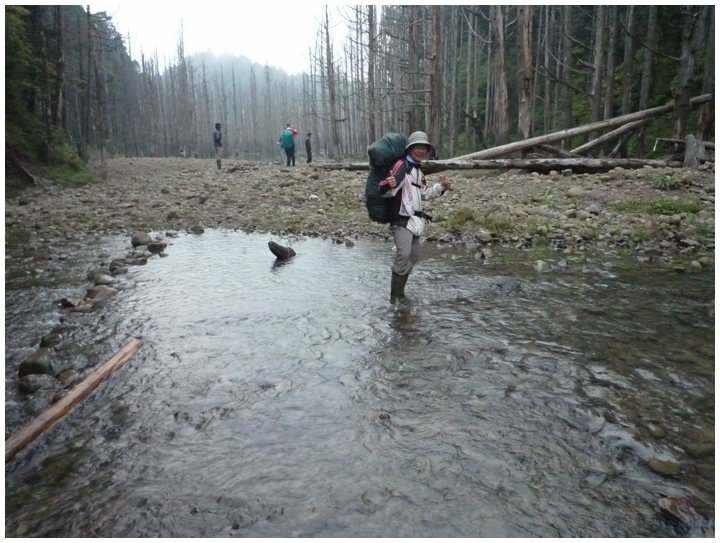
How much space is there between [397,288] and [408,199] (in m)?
1.09

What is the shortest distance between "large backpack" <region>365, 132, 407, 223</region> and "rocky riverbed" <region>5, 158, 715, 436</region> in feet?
9.82

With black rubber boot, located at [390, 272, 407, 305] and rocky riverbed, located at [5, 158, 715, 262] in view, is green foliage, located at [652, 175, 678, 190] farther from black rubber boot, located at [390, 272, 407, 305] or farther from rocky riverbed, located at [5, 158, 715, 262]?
black rubber boot, located at [390, 272, 407, 305]

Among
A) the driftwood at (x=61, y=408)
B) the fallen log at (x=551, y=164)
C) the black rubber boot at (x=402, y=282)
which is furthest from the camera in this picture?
the fallen log at (x=551, y=164)

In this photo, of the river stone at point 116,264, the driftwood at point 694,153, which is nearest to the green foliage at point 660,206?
the driftwood at point 694,153

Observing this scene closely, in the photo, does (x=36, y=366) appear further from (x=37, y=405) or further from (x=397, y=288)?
(x=397, y=288)

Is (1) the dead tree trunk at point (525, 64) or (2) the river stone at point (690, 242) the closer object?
(2) the river stone at point (690, 242)

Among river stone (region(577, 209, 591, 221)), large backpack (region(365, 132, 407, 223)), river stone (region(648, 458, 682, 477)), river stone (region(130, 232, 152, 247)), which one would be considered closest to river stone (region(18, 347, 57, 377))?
large backpack (region(365, 132, 407, 223))

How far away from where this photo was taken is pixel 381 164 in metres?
5.18

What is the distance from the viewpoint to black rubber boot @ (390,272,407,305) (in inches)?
221

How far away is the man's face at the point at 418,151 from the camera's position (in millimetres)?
5171

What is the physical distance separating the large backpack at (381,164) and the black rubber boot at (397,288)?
0.73 m

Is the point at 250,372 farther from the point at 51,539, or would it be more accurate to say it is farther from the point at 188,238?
the point at 188,238

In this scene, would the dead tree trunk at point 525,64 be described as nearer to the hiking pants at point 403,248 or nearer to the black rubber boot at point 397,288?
the hiking pants at point 403,248

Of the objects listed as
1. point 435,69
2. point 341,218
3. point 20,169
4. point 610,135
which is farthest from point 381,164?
point 20,169
